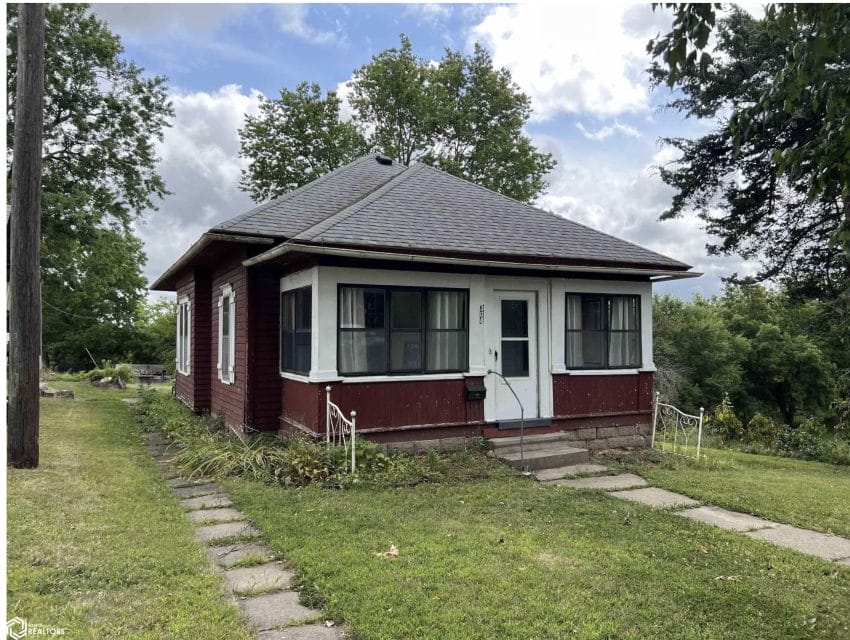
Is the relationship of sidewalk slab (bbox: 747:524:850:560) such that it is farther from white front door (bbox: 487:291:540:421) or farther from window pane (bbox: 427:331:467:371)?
window pane (bbox: 427:331:467:371)

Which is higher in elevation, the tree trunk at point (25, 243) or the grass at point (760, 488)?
the tree trunk at point (25, 243)

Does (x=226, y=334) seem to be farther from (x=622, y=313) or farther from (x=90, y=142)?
(x=90, y=142)

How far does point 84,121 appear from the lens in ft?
52.9

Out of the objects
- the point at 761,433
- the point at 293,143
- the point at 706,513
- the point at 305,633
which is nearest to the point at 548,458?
the point at 706,513

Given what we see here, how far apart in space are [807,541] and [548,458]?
119 inches

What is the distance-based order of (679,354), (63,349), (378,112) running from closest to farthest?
(679,354) → (378,112) → (63,349)

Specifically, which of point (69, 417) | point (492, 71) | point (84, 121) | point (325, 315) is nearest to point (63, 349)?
point (84, 121)

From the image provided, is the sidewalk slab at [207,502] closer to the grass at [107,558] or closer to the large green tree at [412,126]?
the grass at [107,558]

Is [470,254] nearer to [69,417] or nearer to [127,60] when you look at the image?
[69,417]

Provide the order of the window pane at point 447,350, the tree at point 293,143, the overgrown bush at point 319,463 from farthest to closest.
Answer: the tree at point 293,143 → the window pane at point 447,350 → the overgrown bush at point 319,463

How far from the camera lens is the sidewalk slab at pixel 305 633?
119 inches

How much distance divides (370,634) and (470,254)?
5.46m

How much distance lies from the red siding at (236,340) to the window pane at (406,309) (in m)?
2.41

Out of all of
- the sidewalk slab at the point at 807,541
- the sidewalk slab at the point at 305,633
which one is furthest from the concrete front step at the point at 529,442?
the sidewalk slab at the point at 305,633
